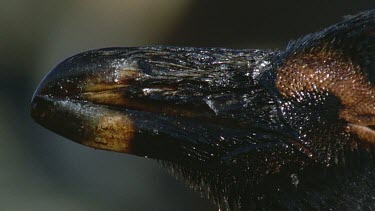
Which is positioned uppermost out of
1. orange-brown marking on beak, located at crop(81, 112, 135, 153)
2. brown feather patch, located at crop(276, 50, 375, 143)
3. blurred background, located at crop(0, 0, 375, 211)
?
brown feather patch, located at crop(276, 50, 375, 143)

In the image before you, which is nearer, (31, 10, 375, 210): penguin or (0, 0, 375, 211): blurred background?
(31, 10, 375, 210): penguin

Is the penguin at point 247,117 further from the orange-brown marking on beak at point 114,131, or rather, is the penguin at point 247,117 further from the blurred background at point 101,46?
the blurred background at point 101,46

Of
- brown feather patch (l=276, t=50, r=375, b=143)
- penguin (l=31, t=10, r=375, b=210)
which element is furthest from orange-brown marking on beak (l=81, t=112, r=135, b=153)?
brown feather patch (l=276, t=50, r=375, b=143)

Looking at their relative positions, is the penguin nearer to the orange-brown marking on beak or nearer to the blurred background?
the orange-brown marking on beak

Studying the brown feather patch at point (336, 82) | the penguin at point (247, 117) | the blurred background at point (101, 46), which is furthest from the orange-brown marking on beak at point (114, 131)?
the blurred background at point (101, 46)

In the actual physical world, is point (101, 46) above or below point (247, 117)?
below

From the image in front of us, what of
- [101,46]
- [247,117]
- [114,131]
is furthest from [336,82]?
[101,46]

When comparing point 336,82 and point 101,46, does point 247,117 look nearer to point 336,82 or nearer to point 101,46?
point 336,82

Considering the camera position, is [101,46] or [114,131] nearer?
[114,131]

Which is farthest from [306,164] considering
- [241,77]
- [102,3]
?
[102,3]
